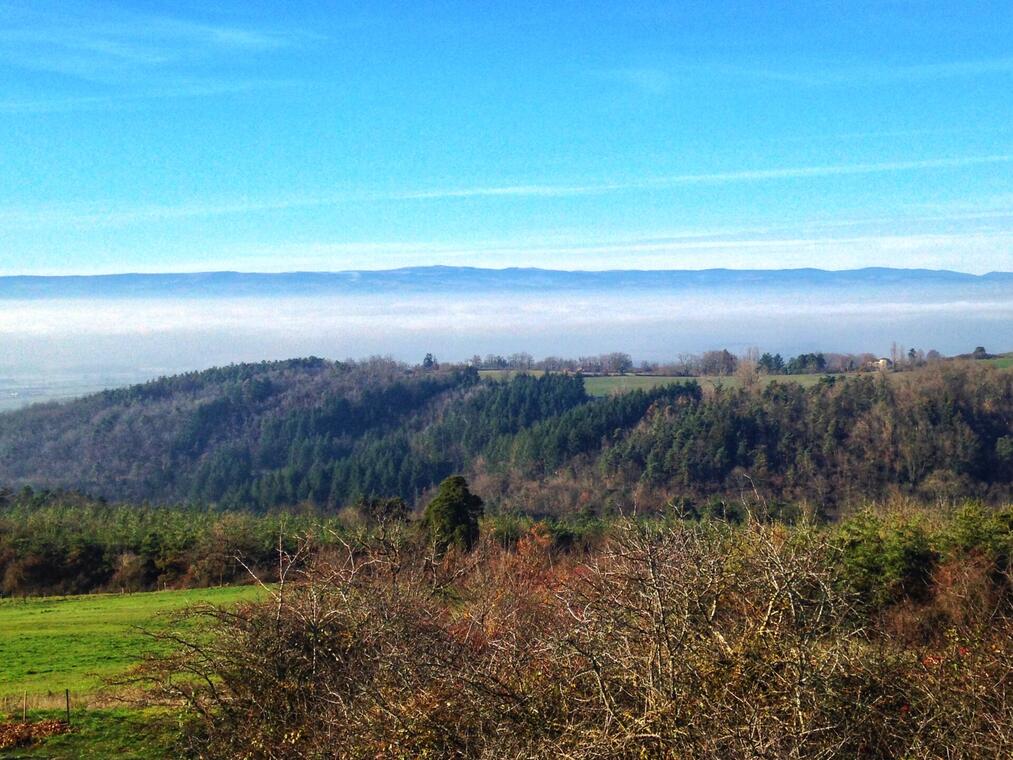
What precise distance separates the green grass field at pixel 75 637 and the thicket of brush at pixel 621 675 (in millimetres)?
5401

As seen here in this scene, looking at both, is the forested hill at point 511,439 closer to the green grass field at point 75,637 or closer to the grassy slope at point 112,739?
the green grass field at point 75,637

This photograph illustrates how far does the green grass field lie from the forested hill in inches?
750

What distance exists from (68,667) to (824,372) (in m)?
66.2

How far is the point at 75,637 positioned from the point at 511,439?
50.1 metres

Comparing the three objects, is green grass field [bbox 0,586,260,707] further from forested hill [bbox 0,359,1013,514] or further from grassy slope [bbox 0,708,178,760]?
forested hill [bbox 0,359,1013,514]

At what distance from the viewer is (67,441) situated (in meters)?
80.2

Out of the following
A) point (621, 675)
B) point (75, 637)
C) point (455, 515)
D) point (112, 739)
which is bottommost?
point (75, 637)

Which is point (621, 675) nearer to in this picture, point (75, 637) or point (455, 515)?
point (75, 637)

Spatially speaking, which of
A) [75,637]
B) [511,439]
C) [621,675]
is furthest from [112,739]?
[511,439]

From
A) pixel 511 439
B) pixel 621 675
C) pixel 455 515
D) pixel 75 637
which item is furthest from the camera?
pixel 511 439

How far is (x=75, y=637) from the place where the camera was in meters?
22.2

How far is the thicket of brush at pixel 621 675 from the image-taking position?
6.68m

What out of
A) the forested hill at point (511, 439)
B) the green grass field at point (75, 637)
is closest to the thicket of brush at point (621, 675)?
the green grass field at point (75, 637)

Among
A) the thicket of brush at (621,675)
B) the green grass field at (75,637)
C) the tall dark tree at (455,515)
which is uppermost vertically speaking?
the thicket of brush at (621,675)
